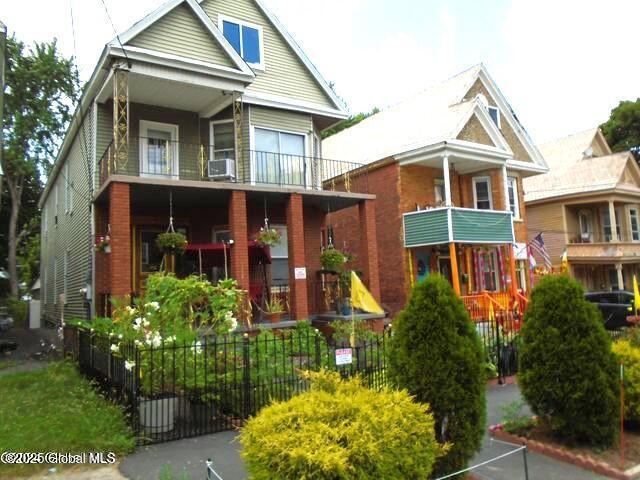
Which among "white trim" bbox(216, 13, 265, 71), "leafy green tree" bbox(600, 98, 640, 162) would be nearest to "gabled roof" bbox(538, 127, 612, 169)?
"leafy green tree" bbox(600, 98, 640, 162)

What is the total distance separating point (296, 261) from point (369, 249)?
102 inches

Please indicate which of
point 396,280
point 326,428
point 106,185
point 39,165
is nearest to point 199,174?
point 106,185

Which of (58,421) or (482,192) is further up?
(482,192)

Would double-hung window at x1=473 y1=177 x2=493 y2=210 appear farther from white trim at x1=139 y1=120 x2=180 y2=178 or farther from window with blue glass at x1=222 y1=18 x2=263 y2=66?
white trim at x1=139 y1=120 x2=180 y2=178

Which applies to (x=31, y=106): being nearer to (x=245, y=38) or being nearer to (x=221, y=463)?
(x=245, y=38)

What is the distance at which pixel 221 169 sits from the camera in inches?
542

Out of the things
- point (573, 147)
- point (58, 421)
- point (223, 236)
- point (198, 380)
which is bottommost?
point (58, 421)

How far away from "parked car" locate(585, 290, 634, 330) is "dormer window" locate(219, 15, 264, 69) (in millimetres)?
14650

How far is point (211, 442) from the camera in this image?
6.32m

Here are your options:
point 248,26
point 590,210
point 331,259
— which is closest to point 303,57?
point 248,26

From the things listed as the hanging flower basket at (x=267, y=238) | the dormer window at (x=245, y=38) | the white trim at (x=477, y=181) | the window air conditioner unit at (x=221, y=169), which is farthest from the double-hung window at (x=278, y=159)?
the white trim at (x=477, y=181)

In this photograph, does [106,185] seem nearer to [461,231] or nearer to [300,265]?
[300,265]

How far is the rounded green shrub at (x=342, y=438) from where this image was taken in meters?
3.53

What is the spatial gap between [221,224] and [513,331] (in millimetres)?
8758
